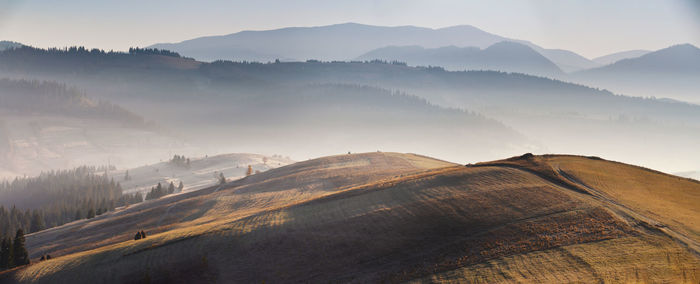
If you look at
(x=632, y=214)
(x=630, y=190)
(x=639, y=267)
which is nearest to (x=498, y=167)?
(x=630, y=190)

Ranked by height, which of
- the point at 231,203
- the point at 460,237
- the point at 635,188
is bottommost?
the point at 231,203

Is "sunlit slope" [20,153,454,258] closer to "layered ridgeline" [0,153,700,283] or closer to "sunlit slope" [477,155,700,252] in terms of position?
"layered ridgeline" [0,153,700,283]

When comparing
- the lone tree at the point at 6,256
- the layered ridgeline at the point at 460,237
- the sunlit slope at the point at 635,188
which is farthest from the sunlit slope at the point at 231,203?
the sunlit slope at the point at 635,188

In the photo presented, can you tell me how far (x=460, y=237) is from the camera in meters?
31.0

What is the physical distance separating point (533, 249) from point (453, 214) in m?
7.76

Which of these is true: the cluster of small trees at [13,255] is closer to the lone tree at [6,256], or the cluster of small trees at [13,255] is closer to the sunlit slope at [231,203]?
the lone tree at [6,256]

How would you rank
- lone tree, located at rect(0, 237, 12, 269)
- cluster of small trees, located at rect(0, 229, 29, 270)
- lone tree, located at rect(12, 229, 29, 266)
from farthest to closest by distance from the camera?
lone tree, located at rect(12, 229, 29, 266) < cluster of small trees, located at rect(0, 229, 29, 270) < lone tree, located at rect(0, 237, 12, 269)

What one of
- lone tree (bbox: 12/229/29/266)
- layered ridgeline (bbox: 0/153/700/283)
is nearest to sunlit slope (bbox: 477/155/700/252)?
layered ridgeline (bbox: 0/153/700/283)

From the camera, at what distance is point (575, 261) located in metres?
26.1

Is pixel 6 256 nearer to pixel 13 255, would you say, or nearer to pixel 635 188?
pixel 13 255

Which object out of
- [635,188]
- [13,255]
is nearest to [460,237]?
[635,188]

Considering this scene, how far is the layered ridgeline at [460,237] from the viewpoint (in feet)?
86.8

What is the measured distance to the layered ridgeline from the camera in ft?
86.8

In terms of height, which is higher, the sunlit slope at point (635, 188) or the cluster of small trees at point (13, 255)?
the sunlit slope at point (635, 188)
